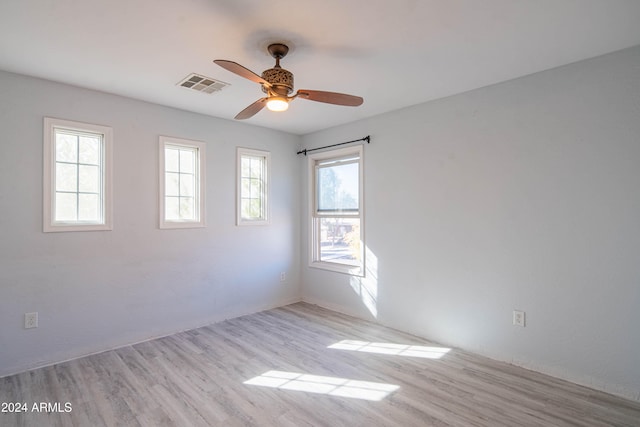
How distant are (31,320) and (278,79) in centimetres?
301

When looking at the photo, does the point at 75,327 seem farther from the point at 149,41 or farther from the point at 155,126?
the point at 149,41

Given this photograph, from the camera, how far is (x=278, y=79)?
2398mm

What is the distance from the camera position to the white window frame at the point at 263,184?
4.46m

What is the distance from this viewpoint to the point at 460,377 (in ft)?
9.23

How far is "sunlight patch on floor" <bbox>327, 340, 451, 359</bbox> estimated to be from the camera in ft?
10.8

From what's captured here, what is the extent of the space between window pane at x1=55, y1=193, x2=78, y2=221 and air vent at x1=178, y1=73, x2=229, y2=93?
1534mm

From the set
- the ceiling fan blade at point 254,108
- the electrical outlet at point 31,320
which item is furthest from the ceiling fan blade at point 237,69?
the electrical outlet at point 31,320

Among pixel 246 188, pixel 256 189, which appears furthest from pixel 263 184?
pixel 246 188

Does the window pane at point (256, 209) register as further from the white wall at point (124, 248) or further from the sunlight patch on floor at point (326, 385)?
the sunlight patch on floor at point (326, 385)

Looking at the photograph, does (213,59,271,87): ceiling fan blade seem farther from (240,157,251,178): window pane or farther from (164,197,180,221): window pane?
(240,157,251,178): window pane

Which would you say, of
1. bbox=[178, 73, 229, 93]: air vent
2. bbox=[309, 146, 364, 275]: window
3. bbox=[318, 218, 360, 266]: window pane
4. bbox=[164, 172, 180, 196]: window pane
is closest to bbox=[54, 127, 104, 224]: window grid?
bbox=[164, 172, 180, 196]: window pane

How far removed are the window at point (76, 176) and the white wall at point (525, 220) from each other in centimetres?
300

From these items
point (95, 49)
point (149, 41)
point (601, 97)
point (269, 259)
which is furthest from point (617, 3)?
point (269, 259)

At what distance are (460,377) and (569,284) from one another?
118 cm
